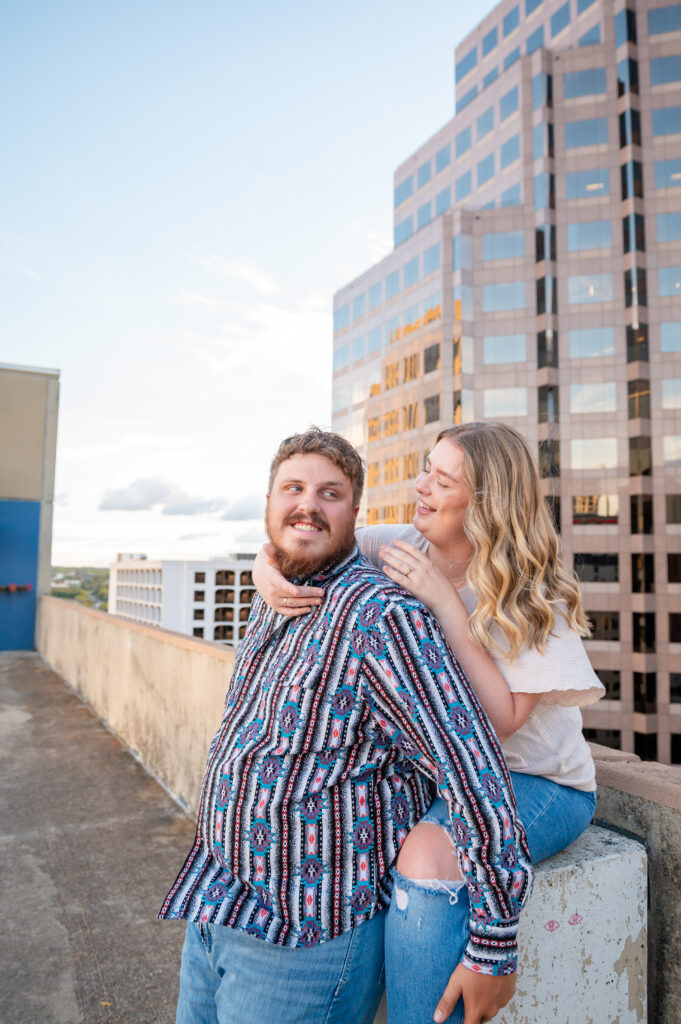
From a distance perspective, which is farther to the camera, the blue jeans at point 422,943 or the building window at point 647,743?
the building window at point 647,743

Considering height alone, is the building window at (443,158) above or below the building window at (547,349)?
above

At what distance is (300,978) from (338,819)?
284 mm

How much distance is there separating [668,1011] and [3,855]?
3032 millimetres

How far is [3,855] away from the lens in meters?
3.34

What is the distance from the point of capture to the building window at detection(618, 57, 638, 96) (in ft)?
129

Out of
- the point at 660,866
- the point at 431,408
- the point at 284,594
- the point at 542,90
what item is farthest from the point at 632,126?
the point at 284,594

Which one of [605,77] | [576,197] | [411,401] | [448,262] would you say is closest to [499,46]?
[605,77]

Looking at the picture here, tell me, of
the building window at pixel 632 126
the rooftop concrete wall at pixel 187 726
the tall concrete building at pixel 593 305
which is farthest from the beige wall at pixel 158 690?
the building window at pixel 632 126

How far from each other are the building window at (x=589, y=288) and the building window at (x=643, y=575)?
15.3 meters

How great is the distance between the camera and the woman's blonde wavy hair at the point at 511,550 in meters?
1.40

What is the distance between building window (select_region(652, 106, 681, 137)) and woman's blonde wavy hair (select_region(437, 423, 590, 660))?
47.1 meters

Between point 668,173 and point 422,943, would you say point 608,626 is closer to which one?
point 668,173

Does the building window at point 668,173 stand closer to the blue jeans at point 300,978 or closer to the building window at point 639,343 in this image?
the building window at point 639,343

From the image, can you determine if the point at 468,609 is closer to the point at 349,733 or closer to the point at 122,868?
the point at 349,733
